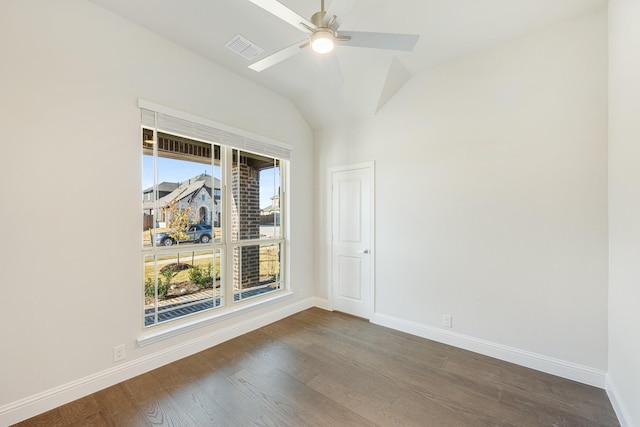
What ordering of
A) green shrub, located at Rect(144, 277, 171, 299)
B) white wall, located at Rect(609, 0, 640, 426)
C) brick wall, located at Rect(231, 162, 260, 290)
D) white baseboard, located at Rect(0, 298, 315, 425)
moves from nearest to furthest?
white wall, located at Rect(609, 0, 640, 426) < white baseboard, located at Rect(0, 298, 315, 425) < green shrub, located at Rect(144, 277, 171, 299) < brick wall, located at Rect(231, 162, 260, 290)

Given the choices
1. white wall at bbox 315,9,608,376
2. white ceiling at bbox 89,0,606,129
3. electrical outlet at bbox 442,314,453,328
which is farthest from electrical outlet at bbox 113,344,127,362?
electrical outlet at bbox 442,314,453,328

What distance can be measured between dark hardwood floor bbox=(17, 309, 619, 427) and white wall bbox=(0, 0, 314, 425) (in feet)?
1.39

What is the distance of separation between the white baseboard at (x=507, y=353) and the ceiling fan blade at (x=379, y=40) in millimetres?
2871

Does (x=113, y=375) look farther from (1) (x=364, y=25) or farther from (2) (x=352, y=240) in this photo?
(1) (x=364, y=25)

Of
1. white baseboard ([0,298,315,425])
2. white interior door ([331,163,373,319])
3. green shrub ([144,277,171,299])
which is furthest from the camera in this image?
white interior door ([331,163,373,319])

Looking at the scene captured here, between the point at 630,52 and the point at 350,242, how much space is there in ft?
10.1

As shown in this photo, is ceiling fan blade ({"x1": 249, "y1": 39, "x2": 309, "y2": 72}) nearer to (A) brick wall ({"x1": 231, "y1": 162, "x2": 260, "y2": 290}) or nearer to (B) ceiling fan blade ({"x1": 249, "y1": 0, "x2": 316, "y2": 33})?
(B) ceiling fan blade ({"x1": 249, "y1": 0, "x2": 316, "y2": 33})

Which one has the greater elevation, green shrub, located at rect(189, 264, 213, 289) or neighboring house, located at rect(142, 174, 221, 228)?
neighboring house, located at rect(142, 174, 221, 228)

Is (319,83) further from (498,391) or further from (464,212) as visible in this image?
(498,391)

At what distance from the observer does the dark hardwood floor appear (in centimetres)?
189

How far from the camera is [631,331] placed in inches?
67.2

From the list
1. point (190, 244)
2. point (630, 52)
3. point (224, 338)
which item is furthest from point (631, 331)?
point (190, 244)

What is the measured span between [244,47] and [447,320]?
3661 mm

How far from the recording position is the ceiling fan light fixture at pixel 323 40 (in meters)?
1.72
